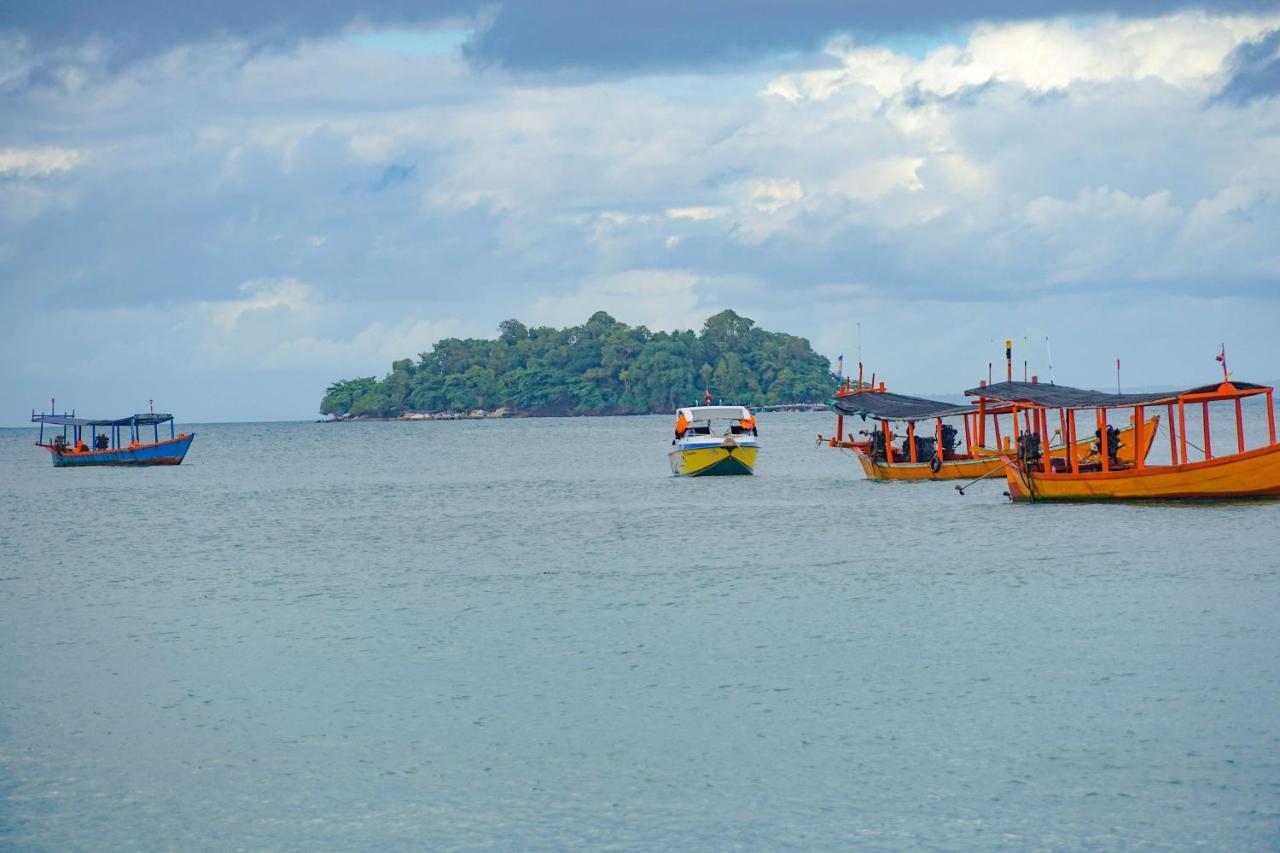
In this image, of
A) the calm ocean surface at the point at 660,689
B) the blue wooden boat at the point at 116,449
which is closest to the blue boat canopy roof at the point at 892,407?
the calm ocean surface at the point at 660,689

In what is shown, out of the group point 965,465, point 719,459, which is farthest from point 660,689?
point 719,459

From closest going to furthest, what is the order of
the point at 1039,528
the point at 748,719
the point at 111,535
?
the point at 748,719 → the point at 1039,528 → the point at 111,535

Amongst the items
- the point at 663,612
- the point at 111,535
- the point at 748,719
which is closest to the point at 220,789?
the point at 748,719

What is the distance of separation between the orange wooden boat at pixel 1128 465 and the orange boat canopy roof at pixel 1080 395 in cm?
3

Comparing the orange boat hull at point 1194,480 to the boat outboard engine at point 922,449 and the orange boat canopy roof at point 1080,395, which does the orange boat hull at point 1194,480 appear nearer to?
the orange boat canopy roof at point 1080,395

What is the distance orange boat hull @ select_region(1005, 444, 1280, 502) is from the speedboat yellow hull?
2026cm

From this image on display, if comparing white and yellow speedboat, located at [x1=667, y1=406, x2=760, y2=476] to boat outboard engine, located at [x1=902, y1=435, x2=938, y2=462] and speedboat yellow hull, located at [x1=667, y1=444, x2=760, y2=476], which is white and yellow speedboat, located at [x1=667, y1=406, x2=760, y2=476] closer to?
speedboat yellow hull, located at [x1=667, y1=444, x2=760, y2=476]

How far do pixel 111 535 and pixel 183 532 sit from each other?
2.02 meters

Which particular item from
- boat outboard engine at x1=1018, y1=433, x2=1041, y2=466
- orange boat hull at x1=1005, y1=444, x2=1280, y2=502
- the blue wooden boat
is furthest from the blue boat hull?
orange boat hull at x1=1005, y1=444, x2=1280, y2=502

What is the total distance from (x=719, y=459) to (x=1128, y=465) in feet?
61.9

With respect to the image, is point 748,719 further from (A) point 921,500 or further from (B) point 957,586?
(A) point 921,500

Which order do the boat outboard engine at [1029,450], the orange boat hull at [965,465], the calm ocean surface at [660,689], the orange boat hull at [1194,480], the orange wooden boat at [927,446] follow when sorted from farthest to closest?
the orange wooden boat at [927,446] < the orange boat hull at [965,465] < the boat outboard engine at [1029,450] < the orange boat hull at [1194,480] < the calm ocean surface at [660,689]

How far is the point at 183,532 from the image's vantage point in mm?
42500

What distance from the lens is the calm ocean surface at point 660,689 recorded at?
13023mm
